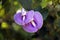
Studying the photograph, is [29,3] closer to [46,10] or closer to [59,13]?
[46,10]

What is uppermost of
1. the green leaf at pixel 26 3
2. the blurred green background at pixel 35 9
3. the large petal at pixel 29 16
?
the green leaf at pixel 26 3

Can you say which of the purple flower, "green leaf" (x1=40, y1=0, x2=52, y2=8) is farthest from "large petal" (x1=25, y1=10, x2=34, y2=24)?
"green leaf" (x1=40, y1=0, x2=52, y2=8)

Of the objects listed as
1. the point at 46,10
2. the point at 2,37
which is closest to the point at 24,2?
the point at 46,10

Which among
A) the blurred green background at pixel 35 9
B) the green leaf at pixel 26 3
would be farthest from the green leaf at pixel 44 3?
the green leaf at pixel 26 3

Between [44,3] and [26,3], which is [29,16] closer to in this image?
[26,3]

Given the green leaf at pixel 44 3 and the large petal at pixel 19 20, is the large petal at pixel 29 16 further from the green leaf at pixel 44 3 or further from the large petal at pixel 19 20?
the green leaf at pixel 44 3

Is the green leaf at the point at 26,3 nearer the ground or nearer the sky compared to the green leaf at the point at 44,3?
nearer the sky

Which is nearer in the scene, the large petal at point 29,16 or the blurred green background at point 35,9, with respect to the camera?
the large petal at point 29,16
